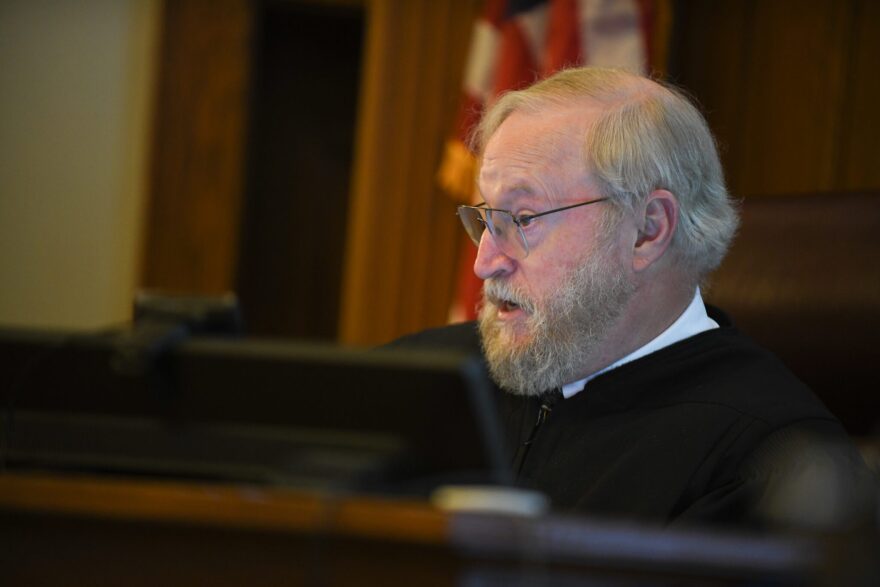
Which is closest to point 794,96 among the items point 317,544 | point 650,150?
point 650,150

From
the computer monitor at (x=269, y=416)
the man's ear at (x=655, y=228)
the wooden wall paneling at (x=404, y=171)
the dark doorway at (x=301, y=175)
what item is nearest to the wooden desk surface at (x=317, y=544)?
the computer monitor at (x=269, y=416)

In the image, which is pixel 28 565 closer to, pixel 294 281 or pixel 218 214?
pixel 218 214

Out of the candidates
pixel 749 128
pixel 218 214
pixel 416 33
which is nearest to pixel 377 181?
pixel 416 33

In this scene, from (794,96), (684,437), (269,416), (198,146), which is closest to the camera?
(269,416)

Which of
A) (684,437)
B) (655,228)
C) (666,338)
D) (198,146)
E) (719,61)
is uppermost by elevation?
(719,61)

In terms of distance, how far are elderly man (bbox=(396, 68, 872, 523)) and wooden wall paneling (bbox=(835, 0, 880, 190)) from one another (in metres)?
1.60

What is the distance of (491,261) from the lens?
2.18m

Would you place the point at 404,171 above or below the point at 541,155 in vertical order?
below

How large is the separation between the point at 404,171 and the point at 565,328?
7.99 ft

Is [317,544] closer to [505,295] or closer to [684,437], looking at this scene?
[684,437]

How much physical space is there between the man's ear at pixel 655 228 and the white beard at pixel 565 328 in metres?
0.06

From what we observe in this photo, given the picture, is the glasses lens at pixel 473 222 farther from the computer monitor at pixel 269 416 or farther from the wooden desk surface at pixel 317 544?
the wooden desk surface at pixel 317 544

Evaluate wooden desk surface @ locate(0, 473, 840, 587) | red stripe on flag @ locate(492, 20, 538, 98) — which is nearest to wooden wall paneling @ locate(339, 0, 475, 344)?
red stripe on flag @ locate(492, 20, 538, 98)

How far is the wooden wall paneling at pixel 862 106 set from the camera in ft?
12.0
